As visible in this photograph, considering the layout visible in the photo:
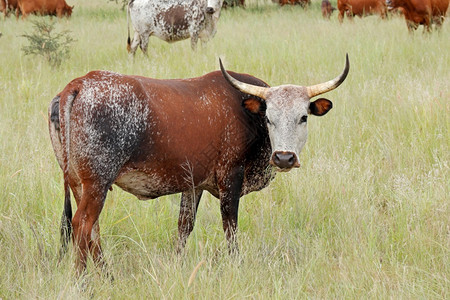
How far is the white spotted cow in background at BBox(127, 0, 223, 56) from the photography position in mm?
11141

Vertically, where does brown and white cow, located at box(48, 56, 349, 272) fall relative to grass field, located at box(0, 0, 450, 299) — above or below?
above

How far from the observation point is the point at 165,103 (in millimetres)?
3744

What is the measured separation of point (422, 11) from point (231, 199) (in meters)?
9.11

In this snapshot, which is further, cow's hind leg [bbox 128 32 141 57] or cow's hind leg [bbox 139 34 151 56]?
cow's hind leg [bbox 139 34 151 56]

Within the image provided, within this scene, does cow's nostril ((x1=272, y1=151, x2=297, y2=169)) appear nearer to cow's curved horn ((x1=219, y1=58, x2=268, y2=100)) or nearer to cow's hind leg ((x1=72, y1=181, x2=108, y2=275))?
cow's curved horn ((x1=219, y1=58, x2=268, y2=100))

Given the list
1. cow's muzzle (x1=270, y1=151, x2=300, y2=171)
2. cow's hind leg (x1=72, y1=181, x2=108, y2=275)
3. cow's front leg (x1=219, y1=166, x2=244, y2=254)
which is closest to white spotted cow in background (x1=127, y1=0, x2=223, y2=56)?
cow's front leg (x1=219, y1=166, x2=244, y2=254)

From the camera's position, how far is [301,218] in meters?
4.56

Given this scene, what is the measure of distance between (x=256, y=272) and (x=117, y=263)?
0.95 metres

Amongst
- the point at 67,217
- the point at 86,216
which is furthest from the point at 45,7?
the point at 86,216

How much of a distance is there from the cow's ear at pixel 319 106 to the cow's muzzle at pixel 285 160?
0.46 m

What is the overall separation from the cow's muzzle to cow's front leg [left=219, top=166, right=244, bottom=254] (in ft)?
1.13

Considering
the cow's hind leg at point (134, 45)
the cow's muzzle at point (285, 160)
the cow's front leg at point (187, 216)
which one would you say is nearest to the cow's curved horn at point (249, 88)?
the cow's muzzle at point (285, 160)

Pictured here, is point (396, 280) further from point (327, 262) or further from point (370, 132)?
point (370, 132)

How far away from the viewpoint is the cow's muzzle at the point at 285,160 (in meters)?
3.66
